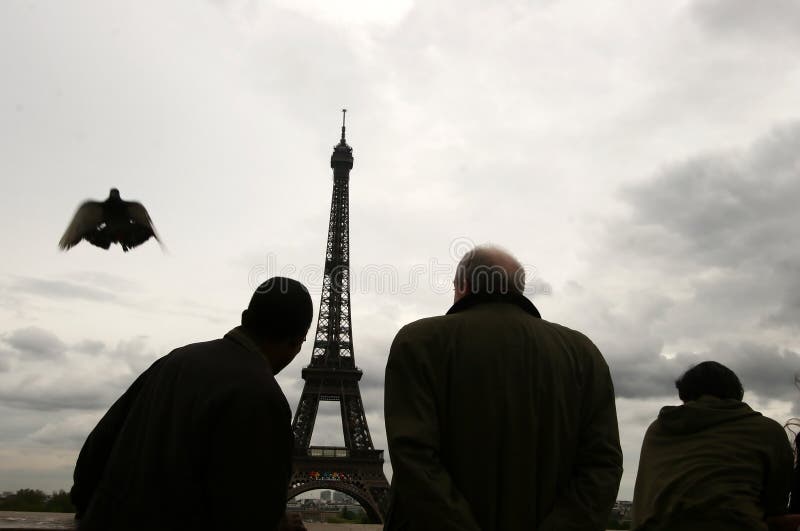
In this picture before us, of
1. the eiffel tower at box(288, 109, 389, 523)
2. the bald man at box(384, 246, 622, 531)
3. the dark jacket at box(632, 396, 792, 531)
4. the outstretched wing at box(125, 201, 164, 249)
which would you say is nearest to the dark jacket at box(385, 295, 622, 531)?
the bald man at box(384, 246, 622, 531)

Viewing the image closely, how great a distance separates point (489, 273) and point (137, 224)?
2.68 metres

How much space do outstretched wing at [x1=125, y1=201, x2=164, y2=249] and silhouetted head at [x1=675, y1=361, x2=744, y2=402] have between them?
3.65 m

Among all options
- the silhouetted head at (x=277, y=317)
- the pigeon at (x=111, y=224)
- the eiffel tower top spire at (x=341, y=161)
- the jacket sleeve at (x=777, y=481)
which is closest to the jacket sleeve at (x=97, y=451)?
the silhouetted head at (x=277, y=317)

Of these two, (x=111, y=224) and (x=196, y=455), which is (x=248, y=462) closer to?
(x=196, y=455)

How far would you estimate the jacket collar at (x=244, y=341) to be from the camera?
3.20 m

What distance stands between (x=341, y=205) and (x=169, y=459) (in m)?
55.2

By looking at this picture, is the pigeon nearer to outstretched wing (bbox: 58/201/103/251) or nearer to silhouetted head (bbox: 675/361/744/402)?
outstretched wing (bbox: 58/201/103/251)

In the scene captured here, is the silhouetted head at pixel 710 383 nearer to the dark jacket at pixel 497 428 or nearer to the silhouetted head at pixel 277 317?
the dark jacket at pixel 497 428

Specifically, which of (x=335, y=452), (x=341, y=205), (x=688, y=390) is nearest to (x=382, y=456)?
(x=335, y=452)

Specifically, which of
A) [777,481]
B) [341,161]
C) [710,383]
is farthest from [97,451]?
[341,161]

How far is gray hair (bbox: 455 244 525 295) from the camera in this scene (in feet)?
12.5

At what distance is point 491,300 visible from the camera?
3801mm

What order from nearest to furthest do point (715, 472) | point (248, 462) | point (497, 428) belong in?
point (248, 462), point (497, 428), point (715, 472)

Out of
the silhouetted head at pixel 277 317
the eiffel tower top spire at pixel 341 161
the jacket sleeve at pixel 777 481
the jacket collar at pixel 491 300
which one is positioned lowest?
the jacket sleeve at pixel 777 481
